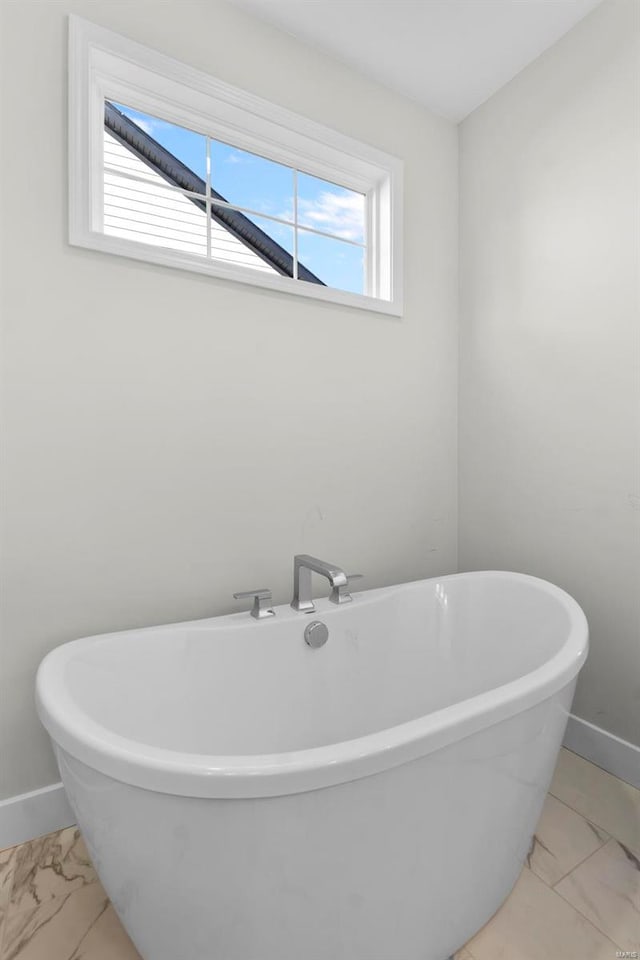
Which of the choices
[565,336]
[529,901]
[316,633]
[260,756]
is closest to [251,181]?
[565,336]

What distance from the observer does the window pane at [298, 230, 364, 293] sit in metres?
1.89

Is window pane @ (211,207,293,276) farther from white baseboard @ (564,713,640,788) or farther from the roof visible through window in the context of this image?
white baseboard @ (564,713,640,788)

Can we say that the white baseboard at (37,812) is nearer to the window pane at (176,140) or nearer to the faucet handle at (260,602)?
the faucet handle at (260,602)

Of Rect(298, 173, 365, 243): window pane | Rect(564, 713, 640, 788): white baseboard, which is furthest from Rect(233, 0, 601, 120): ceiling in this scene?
Rect(564, 713, 640, 788): white baseboard

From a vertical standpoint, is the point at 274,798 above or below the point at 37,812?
above

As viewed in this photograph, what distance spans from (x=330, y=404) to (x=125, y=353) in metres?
→ 0.73

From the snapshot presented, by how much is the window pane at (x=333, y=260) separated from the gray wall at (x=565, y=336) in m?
0.51

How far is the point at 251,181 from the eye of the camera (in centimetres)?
177

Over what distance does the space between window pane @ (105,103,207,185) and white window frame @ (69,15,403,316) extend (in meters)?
0.03

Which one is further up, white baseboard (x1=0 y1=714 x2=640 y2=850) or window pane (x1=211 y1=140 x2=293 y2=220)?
window pane (x1=211 y1=140 x2=293 y2=220)

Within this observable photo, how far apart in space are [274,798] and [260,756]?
3.0 inches

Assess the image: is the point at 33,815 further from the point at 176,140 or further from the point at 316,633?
the point at 176,140

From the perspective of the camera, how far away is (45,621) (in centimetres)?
133

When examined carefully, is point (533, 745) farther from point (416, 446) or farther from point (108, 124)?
point (108, 124)
